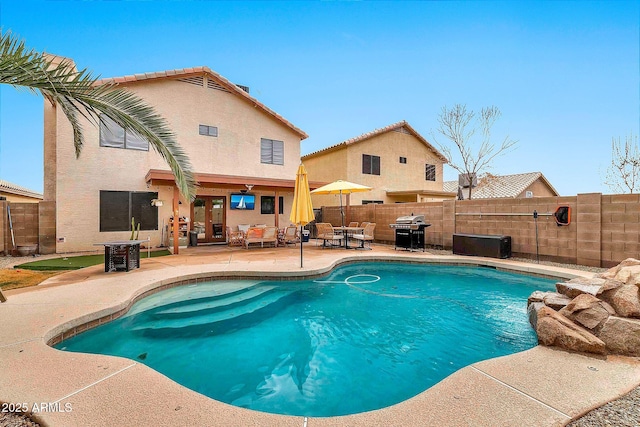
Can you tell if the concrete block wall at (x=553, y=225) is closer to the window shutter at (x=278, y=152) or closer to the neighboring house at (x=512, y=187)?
the window shutter at (x=278, y=152)

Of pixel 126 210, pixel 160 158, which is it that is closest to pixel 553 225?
pixel 160 158

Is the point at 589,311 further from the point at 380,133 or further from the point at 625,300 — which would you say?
the point at 380,133

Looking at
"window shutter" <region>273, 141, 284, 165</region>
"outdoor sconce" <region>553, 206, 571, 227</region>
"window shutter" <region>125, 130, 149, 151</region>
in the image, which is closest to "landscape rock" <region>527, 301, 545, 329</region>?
"outdoor sconce" <region>553, 206, 571, 227</region>

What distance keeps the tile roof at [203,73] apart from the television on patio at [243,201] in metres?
4.01

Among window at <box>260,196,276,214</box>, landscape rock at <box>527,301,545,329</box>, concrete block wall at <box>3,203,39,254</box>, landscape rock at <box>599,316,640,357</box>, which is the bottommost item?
landscape rock at <box>527,301,545,329</box>

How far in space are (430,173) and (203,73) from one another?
Result: 51.3 feet

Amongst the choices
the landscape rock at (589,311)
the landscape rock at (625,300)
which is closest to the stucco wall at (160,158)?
the landscape rock at (589,311)

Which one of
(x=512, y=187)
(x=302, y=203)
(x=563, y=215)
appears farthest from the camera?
(x=512, y=187)

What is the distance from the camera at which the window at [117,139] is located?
35.3 feet

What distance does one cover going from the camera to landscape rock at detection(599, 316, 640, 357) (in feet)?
10.3

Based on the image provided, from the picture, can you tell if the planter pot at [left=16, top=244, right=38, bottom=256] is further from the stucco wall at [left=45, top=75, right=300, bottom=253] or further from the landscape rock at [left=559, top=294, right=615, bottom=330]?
the landscape rock at [left=559, top=294, right=615, bottom=330]

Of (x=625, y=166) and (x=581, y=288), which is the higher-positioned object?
(x=625, y=166)

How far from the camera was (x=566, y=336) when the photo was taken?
3.24m

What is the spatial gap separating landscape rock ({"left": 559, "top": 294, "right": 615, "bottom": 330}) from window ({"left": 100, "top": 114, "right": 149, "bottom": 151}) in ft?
40.5
